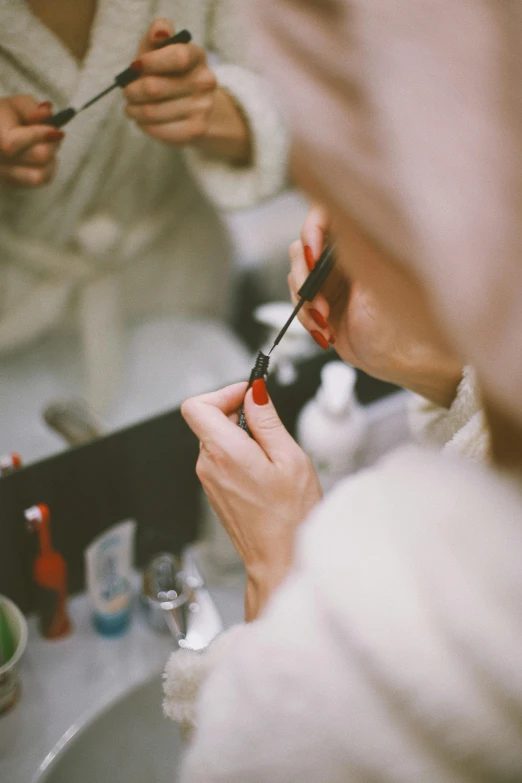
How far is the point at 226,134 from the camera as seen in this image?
1.98 ft

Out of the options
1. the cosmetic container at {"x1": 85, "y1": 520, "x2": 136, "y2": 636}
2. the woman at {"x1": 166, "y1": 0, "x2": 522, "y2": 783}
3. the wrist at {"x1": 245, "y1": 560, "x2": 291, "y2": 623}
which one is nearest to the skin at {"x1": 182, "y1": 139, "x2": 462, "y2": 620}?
the wrist at {"x1": 245, "y1": 560, "x2": 291, "y2": 623}

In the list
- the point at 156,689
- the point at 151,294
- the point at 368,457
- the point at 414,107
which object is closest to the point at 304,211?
the point at 151,294

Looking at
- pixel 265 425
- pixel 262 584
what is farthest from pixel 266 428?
pixel 262 584

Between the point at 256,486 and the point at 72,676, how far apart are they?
1.24 feet

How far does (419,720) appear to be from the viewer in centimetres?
28

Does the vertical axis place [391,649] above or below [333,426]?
above

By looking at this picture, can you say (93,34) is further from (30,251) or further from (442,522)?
(442,522)

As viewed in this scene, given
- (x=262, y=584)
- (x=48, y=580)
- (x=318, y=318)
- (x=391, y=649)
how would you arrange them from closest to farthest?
(x=391, y=649) → (x=262, y=584) → (x=318, y=318) → (x=48, y=580)

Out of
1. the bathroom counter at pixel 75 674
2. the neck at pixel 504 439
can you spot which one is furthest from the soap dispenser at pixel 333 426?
the neck at pixel 504 439

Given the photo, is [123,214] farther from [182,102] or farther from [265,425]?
[265,425]

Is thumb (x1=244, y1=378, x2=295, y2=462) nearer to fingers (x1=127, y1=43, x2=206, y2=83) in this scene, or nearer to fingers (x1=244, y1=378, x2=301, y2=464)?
fingers (x1=244, y1=378, x2=301, y2=464)

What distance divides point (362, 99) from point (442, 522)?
0.18m

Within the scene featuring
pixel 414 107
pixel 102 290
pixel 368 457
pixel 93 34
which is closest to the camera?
pixel 414 107

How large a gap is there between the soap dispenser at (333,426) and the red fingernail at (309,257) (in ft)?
0.65
